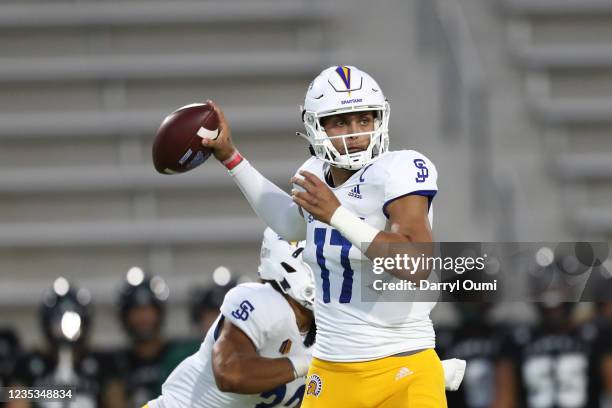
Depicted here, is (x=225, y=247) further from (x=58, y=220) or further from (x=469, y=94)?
(x=469, y=94)

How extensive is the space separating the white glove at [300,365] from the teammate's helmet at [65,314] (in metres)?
2.42

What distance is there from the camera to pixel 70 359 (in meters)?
5.95

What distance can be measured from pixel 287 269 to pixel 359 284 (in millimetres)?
511

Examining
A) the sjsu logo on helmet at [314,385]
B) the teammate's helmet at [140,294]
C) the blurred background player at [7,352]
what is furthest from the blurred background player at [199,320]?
the sjsu logo on helmet at [314,385]

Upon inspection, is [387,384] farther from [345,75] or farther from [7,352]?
[7,352]

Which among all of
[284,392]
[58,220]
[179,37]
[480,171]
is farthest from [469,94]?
[284,392]

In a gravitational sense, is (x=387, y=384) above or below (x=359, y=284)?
below

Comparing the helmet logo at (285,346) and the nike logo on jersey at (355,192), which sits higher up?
the nike logo on jersey at (355,192)

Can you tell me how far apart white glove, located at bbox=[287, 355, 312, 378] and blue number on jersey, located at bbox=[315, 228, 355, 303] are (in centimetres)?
38

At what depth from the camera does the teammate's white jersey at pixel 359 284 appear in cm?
339

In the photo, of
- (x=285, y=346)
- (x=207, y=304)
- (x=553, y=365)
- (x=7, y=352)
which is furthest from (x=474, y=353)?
(x=285, y=346)

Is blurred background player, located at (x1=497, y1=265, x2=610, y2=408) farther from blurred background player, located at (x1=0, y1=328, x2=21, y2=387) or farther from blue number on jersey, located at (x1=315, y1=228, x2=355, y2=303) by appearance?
blue number on jersey, located at (x1=315, y1=228, x2=355, y2=303)

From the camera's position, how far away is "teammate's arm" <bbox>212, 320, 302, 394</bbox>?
3.75m

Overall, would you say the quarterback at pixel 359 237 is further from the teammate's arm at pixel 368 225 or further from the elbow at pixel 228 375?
the elbow at pixel 228 375
